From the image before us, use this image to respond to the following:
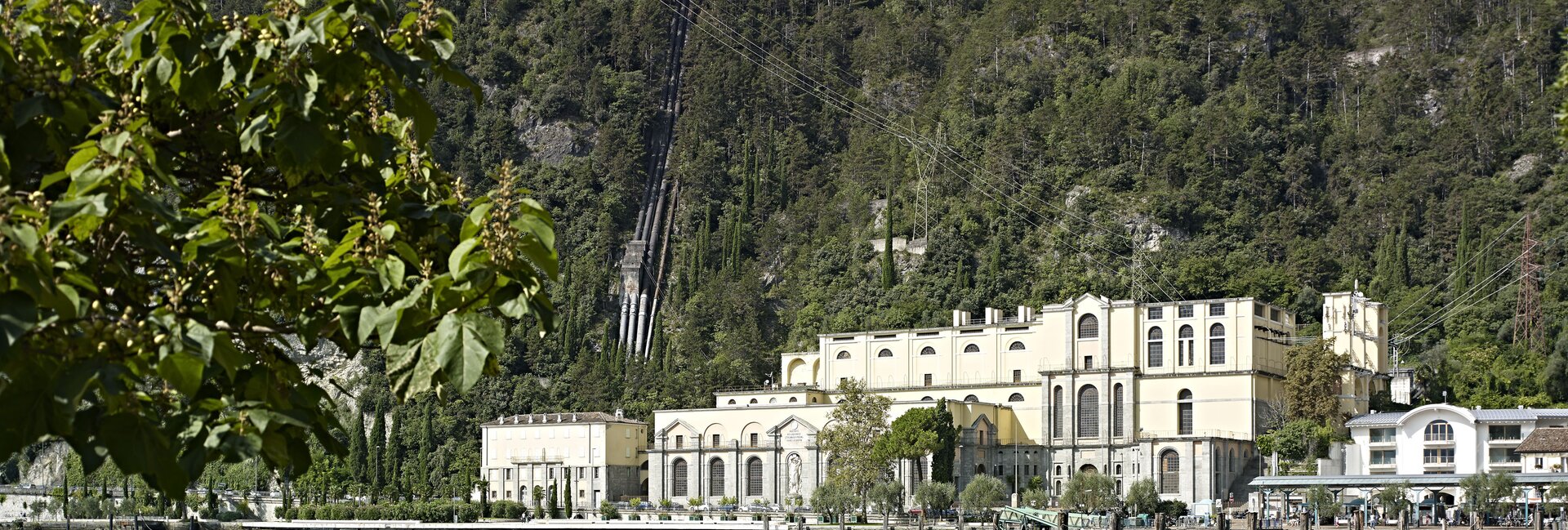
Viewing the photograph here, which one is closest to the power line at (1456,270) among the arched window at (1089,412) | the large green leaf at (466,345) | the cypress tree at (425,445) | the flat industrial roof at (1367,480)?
the arched window at (1089,412)

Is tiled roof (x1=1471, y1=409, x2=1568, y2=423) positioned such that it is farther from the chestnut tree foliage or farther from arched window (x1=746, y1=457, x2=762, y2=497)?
the chestnut tree foliage

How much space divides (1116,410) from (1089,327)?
15.9ft

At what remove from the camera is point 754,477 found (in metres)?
106

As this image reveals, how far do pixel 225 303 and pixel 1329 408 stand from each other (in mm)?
93294

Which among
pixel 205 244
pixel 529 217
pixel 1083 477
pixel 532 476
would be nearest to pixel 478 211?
pixel 529 217

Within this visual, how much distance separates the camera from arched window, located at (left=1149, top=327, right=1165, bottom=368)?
328 feet

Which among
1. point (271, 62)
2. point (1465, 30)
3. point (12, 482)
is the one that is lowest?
point (12, 482)

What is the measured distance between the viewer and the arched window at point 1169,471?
9644 centimetres

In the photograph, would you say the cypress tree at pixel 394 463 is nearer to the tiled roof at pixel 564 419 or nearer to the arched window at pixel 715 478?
the tiled roof at pixel 564 419

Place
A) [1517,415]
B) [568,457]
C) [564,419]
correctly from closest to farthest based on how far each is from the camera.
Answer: [1517,415]
[568,457]
[564,419]

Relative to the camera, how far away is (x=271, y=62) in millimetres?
7660

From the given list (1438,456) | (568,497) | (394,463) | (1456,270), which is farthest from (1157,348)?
(394,463)

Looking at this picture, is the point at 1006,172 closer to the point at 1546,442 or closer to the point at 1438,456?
the point at 1438,456

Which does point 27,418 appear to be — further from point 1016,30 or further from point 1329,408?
point 1016,30
